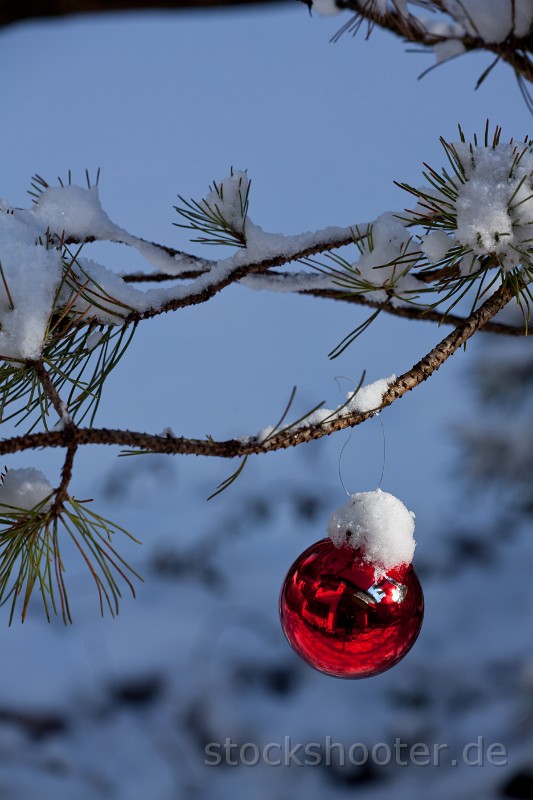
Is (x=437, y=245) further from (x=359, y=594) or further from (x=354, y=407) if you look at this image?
(x=359, y=594)

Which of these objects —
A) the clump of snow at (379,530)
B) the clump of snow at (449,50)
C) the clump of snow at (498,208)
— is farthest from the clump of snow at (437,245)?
the clump of snow at (449,50)

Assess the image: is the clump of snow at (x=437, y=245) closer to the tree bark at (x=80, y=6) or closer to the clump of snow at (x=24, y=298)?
the clump of snow at (x=24, y=298)

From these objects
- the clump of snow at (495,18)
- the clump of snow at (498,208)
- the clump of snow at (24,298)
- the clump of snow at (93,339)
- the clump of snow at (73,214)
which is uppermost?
the clump of snow at (495,18)

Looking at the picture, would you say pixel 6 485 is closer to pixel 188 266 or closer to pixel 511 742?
pixel 188 266

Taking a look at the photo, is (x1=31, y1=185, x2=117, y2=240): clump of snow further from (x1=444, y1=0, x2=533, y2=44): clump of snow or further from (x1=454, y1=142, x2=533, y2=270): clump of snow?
(x1=444, y1=0, x2=533, y2=44): clump of snow

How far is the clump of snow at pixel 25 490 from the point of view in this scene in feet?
1.37

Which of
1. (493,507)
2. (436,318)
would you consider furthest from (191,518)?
(436,318)

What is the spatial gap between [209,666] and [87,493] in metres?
0.73

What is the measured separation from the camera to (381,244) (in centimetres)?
47

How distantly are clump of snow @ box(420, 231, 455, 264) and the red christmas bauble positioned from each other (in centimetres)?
20

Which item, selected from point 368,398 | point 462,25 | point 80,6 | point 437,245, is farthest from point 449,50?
point 80,6

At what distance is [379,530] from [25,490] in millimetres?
218

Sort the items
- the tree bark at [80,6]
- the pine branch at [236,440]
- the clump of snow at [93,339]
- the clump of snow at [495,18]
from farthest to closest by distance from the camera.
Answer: the tree bark at [80,6]
the clump of snow at [495,18]
the clump of snow at [93,339]
the pine branch at [236,440]

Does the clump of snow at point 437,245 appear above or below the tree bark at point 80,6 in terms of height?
below
